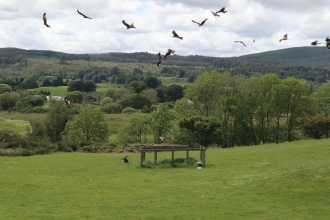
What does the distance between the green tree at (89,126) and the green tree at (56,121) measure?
3928 millimetres

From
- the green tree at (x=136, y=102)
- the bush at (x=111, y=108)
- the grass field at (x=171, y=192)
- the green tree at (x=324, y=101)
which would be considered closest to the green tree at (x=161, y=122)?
the green tree at (x=324, y=101)

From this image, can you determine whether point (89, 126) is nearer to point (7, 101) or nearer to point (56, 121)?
point (56, 121)

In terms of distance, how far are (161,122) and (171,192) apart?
47970 mm

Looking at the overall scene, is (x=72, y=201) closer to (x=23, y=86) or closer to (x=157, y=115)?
(x=157, y=115)

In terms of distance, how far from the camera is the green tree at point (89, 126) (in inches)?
3056

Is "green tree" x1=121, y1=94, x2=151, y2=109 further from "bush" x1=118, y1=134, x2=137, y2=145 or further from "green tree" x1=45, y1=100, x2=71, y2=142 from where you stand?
"bush" x1=118, y1=134, x2=137, y2=145

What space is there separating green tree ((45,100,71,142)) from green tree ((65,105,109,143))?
3928 millimetres

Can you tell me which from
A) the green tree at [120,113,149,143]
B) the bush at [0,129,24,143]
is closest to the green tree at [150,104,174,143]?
the green tree at [120,113,149,143]

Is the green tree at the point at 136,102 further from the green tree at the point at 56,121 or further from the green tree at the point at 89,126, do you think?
the green tree at the point at 89,126

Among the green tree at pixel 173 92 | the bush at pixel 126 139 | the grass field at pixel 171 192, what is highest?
the green tree at pixel 173 92

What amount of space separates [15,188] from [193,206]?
13905mm

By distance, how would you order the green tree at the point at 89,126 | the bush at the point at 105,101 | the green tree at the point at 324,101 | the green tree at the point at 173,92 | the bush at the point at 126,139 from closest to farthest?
the bush at the point at 126,139 → the green tree at the point at 89,126 → the green tree at the point at 324,101 → the bush at the point at 105,101 → the green tree at the point at 173,92

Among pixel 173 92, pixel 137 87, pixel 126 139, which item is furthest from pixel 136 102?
pixel 126 139

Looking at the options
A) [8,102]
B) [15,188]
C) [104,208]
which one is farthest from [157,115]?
[8,102]
